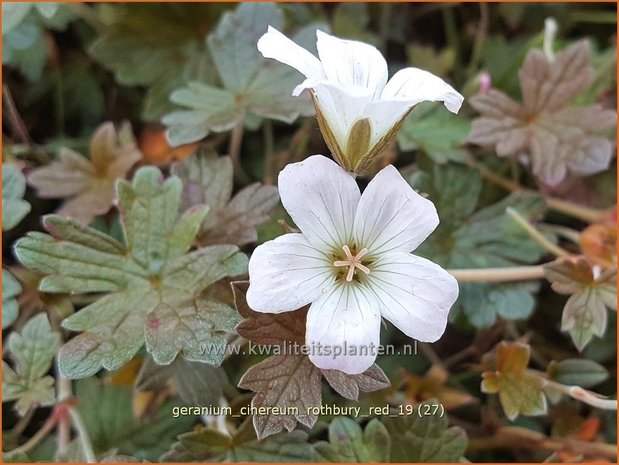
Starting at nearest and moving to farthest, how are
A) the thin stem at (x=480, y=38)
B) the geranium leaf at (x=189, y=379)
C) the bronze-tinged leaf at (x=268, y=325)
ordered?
the bronze-tinged leaf at (x=268, y=325) < the geranium leaf at (x=189, y=379) < the thin stem at (x=480, y=38)

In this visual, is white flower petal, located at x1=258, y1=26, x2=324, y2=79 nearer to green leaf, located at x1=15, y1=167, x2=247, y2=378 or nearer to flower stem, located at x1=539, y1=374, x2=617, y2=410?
green leaf, located at x1=15, y1=167, x2=247, y2=378

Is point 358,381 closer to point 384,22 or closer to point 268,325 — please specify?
point 268,325

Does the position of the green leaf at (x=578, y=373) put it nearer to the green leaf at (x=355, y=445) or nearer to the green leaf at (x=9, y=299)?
the green leaf at (x=355, y=445)

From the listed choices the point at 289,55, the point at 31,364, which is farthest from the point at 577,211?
the point at 31,364

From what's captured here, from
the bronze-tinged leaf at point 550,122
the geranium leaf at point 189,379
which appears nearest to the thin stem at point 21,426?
the geranium leaf at point 189,379

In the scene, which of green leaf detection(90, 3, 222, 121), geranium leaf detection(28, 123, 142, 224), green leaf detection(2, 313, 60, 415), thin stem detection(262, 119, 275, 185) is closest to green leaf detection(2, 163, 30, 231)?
geranium leaf detection(28, 123, 142, 224)
